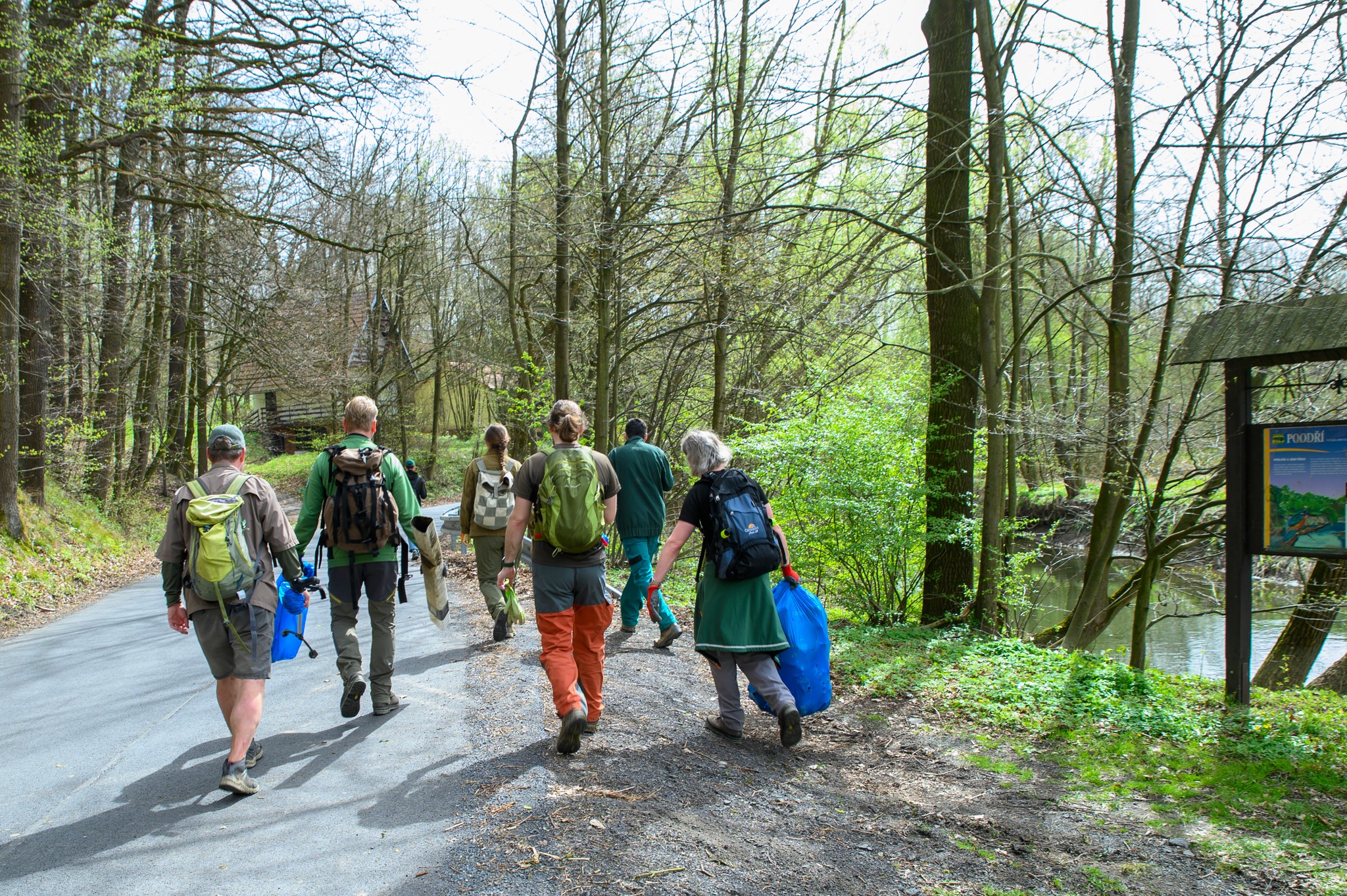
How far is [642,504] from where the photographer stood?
23.6 feet

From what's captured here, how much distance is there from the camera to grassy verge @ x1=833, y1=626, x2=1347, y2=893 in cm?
379

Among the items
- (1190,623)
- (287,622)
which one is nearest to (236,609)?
(287,622)

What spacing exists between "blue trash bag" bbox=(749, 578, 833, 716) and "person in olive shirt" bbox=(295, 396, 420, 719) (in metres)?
2.30

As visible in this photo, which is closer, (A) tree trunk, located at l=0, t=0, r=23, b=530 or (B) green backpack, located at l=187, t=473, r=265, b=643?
(B) green backpack, located at l=187, t=473, r=265, b=643

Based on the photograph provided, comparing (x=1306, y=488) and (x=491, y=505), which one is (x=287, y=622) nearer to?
(x=491, y=505)

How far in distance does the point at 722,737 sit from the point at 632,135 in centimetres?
1014

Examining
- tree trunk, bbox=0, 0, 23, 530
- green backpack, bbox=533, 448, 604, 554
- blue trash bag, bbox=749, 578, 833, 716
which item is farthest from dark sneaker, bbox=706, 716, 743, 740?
tree trunk, bbox=0, 0, 23, 530

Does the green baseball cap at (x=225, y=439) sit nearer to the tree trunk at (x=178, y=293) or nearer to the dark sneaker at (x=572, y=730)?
the dark sneaker at (x=572, y=730)

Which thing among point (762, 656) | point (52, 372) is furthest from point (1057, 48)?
point (52, 372)

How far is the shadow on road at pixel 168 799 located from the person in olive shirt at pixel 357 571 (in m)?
0.36

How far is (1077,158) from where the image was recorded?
13.3 metres

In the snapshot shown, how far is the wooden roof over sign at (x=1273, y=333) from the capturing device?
496cm

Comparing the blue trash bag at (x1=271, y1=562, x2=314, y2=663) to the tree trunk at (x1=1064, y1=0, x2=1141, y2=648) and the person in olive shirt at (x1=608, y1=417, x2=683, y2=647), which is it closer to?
the person in olive shirt at (x1=608, y1=417, x2=683, y2=647)

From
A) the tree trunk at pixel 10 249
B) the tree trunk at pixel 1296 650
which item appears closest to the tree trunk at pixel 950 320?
the tree trunk at pixel 1296 650
